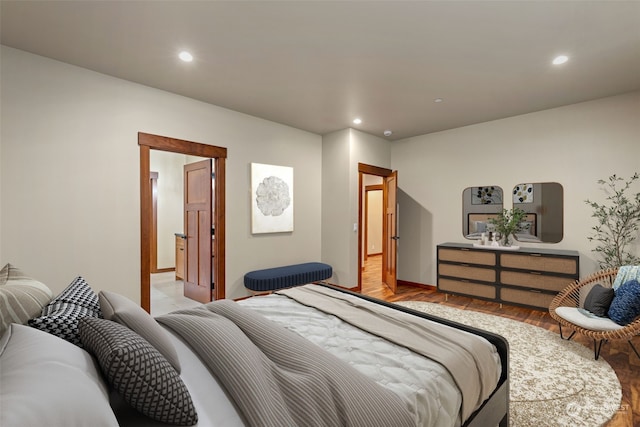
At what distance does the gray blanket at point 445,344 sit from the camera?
139cm

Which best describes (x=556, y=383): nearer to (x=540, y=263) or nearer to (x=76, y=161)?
(x=540, y=263)

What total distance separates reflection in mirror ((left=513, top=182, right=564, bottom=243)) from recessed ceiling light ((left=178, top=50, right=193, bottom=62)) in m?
4.57

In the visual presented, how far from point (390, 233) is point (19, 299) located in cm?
482

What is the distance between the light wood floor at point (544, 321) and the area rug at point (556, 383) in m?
0.06

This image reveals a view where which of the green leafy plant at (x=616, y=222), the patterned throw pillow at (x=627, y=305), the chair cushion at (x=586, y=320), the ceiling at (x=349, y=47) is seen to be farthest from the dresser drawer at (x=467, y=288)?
the ceiling at (x=349, y=47)

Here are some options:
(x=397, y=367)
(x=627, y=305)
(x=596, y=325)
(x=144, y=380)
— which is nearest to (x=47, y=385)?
(x=144, y=380)

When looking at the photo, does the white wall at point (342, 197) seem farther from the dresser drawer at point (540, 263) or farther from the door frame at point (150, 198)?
the dresser drawer at point (540, 263)

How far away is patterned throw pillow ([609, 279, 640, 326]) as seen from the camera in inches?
98.2

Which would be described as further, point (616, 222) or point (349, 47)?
point (616, 222)

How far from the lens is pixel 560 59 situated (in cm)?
274

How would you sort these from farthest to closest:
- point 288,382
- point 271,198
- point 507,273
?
1. point 271,198
2. point 507,273
3. point 288,382

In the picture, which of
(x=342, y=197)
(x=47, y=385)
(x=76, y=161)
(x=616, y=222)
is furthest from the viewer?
(x=342, y=197)

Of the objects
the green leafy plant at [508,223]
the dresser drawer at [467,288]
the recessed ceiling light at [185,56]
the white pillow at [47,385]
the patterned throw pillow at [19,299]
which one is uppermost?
the recessed ceiling light at [185,56]

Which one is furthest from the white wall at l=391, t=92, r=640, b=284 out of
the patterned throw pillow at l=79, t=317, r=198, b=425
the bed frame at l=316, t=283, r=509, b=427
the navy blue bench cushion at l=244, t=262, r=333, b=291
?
the patterned throw pillow at l=79, t=317, r=198, b=425
